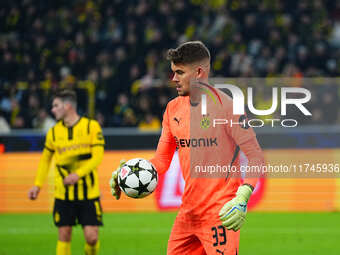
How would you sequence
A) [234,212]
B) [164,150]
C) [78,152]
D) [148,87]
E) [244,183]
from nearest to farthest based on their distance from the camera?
[234,212] < [244,183] < [164,150] < [78,152] < [148,87]

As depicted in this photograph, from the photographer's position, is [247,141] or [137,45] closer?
[247,141]

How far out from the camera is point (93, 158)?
775 cm

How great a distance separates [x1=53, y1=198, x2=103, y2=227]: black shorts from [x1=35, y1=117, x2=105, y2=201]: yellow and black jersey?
0.27 ft

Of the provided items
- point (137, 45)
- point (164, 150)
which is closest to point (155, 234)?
point (164, 150)

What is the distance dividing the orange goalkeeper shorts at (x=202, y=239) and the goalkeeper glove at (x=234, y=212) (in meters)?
0.29

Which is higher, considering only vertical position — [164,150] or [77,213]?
[164,150]

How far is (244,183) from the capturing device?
4418mm

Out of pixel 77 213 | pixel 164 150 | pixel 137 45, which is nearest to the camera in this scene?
pixel 164 150

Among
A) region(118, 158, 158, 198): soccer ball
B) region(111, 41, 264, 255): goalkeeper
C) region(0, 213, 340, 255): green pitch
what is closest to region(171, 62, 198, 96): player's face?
region(111, 41, 264, 255): goalkeeper

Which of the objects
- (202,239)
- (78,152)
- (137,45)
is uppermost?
(137,45)

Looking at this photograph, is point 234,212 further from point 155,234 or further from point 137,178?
point 155,234

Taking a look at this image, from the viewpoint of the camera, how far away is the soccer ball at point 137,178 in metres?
4.91

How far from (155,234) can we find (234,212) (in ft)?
21.9

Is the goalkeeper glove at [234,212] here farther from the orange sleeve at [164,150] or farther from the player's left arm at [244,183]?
the orange sleeve at [164,150]
